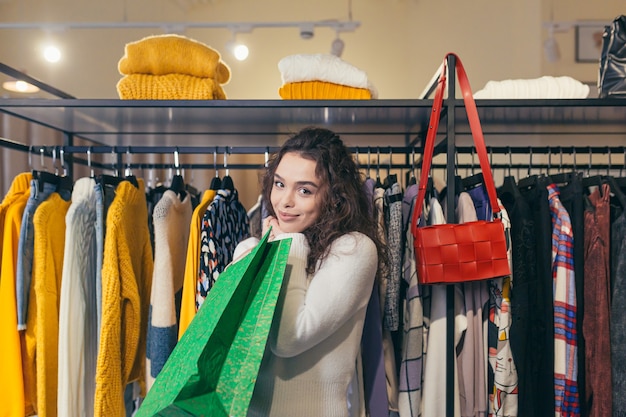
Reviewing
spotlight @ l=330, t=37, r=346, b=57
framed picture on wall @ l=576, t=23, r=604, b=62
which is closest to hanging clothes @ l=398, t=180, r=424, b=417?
spotlight @ l=330, t=37, r=346, b=57

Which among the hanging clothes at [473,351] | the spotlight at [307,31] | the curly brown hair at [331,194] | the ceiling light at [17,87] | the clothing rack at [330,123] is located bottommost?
the hanging clothes at [473,351]

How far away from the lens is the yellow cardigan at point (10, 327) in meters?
1.44

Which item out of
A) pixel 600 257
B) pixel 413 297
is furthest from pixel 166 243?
pixel 600 257

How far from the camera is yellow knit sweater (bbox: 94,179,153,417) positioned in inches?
56.1

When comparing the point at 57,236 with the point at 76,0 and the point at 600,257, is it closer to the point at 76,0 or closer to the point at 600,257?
the point at 600,257

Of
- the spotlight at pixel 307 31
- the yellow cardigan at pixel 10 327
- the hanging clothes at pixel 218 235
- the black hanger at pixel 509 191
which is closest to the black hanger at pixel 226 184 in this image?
the hanging clothes at pixel 218 235

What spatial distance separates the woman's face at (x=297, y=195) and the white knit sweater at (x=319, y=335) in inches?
3.3

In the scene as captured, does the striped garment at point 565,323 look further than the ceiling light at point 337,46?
No

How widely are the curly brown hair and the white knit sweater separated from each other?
1.9 inches

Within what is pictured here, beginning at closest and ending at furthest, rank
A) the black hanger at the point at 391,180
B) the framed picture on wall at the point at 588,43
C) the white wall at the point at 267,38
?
the black hanger at the point at 391,180, the framed picture on wall at the point at 588,43, the white wall at the point at 267,38

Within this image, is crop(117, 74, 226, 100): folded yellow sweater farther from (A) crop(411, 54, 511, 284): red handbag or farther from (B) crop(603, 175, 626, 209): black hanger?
(B) crop(603, 175, 626, 209): black hanger

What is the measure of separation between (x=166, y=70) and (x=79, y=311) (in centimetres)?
80

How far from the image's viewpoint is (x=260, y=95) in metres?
3.31

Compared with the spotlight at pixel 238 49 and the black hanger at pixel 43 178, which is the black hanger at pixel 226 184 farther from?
the spotlight at pixel 238 49
